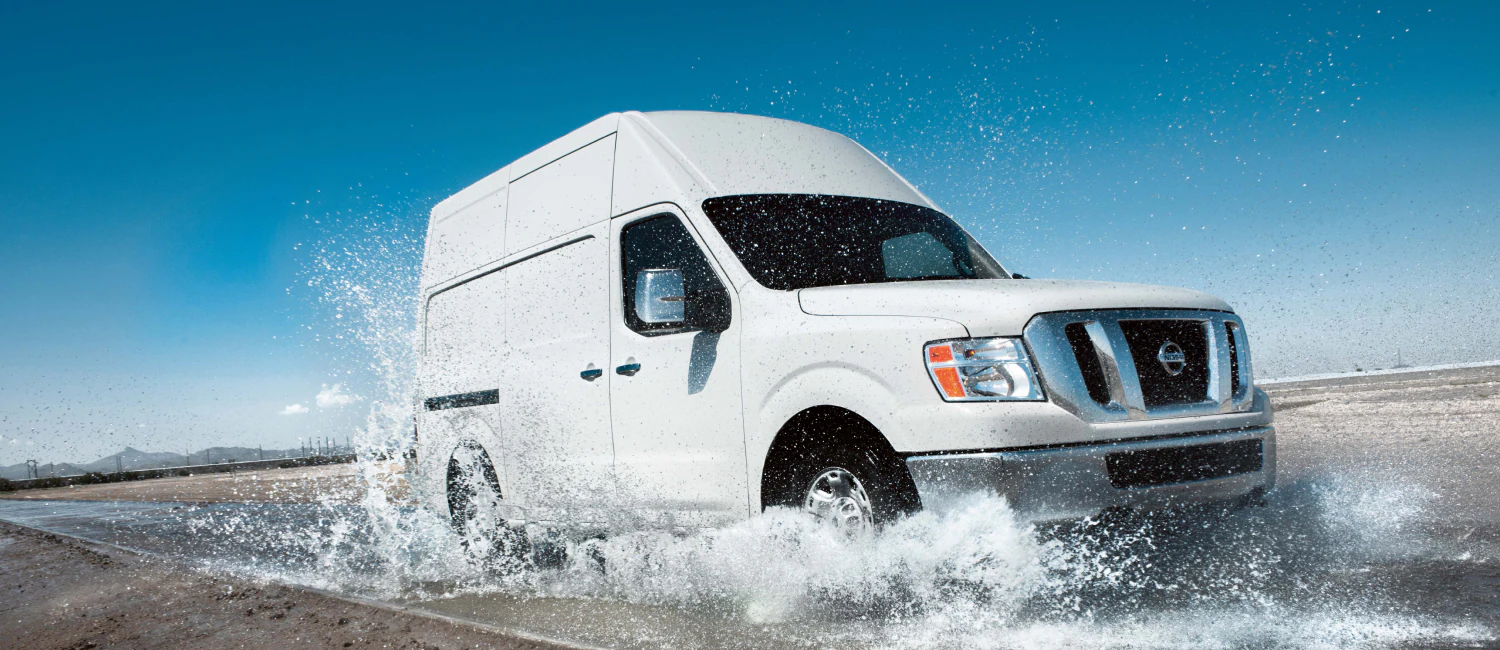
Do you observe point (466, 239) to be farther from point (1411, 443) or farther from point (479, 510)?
point (1411, 443)

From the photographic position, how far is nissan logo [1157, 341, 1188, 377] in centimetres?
378

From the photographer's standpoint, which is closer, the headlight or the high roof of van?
the headlight

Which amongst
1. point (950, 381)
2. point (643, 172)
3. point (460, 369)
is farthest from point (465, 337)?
point (950, 381)

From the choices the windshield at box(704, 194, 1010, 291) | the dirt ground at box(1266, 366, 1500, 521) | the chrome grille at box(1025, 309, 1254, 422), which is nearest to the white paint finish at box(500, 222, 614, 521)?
the windshield at box(704, 194, 1010, 291)

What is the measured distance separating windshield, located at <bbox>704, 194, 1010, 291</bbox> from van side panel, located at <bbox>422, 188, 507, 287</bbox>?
7.35 feet

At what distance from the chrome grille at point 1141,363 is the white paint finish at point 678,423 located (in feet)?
4.64

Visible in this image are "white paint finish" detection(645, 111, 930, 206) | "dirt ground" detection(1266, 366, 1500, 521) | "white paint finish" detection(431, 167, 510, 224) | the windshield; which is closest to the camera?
the windshield

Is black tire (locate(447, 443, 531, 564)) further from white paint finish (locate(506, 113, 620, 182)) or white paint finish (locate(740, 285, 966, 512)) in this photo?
white paint finish (locate(740, 285, 966, 512))

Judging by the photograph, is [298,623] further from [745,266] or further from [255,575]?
[745,266]

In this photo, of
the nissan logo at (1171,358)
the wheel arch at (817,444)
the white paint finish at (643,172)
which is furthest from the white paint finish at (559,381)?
the nissan logo at (1171,358)

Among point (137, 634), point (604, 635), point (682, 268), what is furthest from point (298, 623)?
point (682, 268)

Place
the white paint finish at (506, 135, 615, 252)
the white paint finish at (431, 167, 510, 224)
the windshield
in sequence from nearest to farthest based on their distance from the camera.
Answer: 1. the windshield
2. the white paint finish at (506, 135, 615, 252)
3. the white paint finish at (431, 167, 510, 224)

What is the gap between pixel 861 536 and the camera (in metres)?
3.71

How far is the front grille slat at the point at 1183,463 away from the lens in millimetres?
3492
